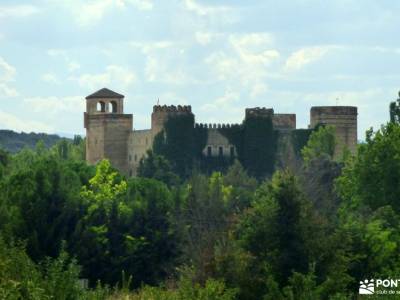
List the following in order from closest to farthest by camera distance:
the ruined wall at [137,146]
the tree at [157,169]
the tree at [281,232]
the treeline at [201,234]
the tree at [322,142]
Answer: the treeline at [201,234] < the tree at [281,232] < the tree at [157,169] < the tree at [322,142] < the ruined wall at [137,146]

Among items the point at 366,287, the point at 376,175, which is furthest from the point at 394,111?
the point at 366,287

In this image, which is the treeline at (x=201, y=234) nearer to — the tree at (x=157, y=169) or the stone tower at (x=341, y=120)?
the tree at (x=157, y=169)


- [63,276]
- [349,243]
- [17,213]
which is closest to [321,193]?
[17,213]

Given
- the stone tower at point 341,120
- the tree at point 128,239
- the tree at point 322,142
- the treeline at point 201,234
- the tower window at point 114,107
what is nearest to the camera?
the treeline at point 201,234

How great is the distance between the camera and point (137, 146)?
10931cm

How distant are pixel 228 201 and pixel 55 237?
19485 millimetres

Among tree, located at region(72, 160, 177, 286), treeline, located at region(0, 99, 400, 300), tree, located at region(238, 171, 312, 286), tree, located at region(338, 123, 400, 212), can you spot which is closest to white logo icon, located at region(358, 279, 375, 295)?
treeline, located at region(0, 99, 400, 300)

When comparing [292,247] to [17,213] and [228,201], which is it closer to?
[17,213]

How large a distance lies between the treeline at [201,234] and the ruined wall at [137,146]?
2543 centimetres

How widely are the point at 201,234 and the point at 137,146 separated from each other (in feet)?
183

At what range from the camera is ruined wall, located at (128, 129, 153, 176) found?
108 m

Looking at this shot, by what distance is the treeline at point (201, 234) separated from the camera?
32750 millimetres

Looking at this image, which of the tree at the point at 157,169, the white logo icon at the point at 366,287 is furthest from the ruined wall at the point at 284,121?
the white logo icon at the point at 366,287

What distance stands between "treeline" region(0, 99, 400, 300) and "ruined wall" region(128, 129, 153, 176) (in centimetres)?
2543
